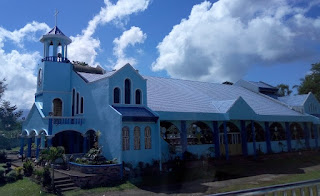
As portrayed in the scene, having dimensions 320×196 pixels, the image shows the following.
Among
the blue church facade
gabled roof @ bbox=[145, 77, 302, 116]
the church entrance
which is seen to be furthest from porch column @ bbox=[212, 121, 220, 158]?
the church entrance

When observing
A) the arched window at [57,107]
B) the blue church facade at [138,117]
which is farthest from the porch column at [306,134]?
the arched window at [57,107]

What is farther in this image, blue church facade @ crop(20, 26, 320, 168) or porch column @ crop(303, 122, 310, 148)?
porch column @ crop(303, 122, 310, 148)

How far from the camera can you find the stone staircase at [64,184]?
39.5ft

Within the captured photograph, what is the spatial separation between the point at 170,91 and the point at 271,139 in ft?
33.9

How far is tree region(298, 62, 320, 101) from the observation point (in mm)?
38812

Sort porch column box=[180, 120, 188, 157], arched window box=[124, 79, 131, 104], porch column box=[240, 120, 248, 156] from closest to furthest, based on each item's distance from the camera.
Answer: arched window box=[124, 79, 131, 104] → porch column box=[180, 120, 188, 157] → porch column box=[240, 120, 248, 156]

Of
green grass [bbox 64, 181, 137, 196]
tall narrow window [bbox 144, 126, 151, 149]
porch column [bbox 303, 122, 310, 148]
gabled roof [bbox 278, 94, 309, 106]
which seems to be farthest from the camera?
gabled roof [bbox 278, 94, 309, 106]

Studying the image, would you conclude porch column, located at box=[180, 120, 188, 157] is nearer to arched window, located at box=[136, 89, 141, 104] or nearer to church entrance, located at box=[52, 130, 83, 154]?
arched window, located at box=[136, 89, 141, 104]

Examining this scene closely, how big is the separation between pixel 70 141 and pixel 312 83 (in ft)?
113

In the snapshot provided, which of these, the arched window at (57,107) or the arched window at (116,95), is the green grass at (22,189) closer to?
the arched window at (116,95)

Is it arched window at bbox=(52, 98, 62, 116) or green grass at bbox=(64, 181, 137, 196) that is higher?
arched window at bbox=(52, 98, 62, 116)

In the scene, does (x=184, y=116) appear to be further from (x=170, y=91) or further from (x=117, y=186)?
(x=117, y=186)

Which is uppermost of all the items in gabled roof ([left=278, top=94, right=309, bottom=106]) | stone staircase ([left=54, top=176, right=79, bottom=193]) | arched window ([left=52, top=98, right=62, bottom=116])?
gabled roof ([left=278, top=94, right=309, bottom=106])

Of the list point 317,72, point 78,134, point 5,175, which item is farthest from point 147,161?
point 317,72
